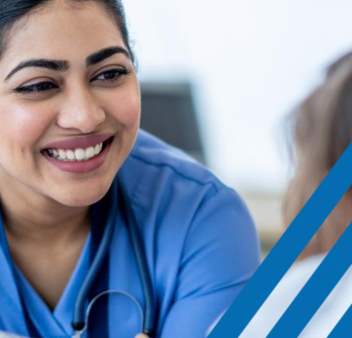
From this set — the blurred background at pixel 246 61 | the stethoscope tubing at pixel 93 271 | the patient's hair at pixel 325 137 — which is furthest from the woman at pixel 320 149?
the blurred background at pixel 246 61

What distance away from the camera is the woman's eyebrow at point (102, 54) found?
54.7 inches

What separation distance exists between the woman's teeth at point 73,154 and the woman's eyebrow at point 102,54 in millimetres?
141

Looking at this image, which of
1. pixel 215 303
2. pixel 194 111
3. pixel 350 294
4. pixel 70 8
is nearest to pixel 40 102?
pixel 70 8

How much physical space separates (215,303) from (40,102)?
1.53 feet

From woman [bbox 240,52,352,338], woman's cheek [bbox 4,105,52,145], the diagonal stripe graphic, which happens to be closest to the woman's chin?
woman's cheek [bbox 4,105,52,145]

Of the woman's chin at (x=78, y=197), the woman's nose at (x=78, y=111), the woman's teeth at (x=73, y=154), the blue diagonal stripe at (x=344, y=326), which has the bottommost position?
the woman's chin at (x=78, y=197)

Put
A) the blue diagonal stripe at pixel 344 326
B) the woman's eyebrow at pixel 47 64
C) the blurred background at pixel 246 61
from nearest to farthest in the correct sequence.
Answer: the blue diagonal stripe at pixel 344 326, the woman's eyebrow at pixel 47 64, the blurred background at pixel 246 61

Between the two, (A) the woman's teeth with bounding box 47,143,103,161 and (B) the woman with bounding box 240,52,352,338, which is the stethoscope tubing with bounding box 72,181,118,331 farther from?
(B) the woman with bounding box 240,52,352,338

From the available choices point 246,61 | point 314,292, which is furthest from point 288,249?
point 246,61

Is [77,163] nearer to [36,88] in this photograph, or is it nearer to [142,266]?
[36,88]

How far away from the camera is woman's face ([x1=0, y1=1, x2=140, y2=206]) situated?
53.9 inches

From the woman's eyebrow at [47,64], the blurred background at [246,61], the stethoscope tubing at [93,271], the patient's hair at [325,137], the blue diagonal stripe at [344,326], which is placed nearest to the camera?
the blue diagonal stripe at [344,326]

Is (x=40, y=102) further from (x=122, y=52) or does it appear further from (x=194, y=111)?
(x=194, y=111)

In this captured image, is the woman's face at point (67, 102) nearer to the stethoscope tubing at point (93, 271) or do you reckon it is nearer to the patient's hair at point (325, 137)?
the stethoscope tubing at point (93, 271)
